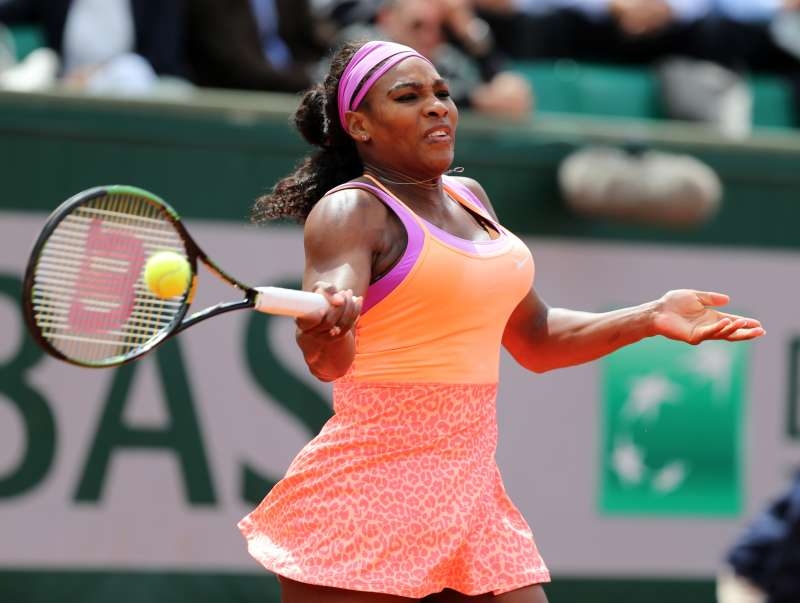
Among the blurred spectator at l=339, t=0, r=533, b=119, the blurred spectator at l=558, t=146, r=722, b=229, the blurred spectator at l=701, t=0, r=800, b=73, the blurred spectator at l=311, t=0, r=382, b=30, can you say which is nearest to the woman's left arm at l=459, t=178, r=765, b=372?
the blurred spectator at l=558, t=146, r=722, b=229

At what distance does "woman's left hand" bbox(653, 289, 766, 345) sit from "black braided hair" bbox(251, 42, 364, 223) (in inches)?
28.8

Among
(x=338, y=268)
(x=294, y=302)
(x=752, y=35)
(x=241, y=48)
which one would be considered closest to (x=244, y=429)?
(x=241, y=48)

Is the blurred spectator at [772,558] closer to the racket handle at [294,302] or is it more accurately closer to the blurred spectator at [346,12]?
the racket handle at [294,302]

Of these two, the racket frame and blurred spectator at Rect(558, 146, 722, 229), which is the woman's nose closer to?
the racket frame

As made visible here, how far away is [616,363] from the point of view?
5621 mm

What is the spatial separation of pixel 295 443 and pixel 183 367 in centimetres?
49

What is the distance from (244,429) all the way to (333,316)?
2.63 meters

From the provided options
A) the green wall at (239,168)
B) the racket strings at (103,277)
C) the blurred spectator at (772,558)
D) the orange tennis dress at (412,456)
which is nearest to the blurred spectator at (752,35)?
the green wall at (239,168)

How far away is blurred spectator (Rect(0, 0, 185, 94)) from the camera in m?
5.64

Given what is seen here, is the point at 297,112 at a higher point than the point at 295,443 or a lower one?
higher

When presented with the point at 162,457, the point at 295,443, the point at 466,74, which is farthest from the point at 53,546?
the point at 466,74

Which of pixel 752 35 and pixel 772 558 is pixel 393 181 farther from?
pixel 752 35

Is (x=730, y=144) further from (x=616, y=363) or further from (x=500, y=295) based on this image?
(x=500, y=295)

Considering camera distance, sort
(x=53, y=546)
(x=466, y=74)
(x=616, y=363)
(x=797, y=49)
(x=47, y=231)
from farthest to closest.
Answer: (x=797, y=49), (x=466, y=74), (x=616, y=363), (x=53, y=546), (x=47, y=231)
